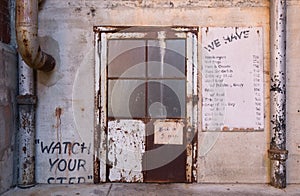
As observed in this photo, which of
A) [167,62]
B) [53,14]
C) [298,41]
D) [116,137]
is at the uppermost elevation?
[53,14]

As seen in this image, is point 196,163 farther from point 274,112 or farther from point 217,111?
point 274,112

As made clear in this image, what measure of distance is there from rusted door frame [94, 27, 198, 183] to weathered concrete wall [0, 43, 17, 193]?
818mm

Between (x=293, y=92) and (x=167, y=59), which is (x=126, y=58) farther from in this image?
(x=293, y=92)

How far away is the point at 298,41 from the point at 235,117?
3.38ft

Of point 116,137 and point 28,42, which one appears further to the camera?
point 116,137

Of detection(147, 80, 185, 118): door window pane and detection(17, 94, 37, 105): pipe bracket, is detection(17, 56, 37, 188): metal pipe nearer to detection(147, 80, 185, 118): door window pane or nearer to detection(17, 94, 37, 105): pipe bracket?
detection(17, 94, 37, 105): pipe bracket

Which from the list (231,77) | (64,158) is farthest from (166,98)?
(64,158)

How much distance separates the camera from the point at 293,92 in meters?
2.93

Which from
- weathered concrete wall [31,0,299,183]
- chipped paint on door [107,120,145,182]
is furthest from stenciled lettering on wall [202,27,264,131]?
chipped paint on door [107,120,145,182]

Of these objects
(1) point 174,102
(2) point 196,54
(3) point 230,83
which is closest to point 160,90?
(1) point 174,102

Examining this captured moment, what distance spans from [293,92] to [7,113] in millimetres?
2882

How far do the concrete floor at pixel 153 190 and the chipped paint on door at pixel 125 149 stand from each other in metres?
0.10

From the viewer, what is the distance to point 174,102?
9.70ft

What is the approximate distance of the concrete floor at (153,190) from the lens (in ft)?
8.79
